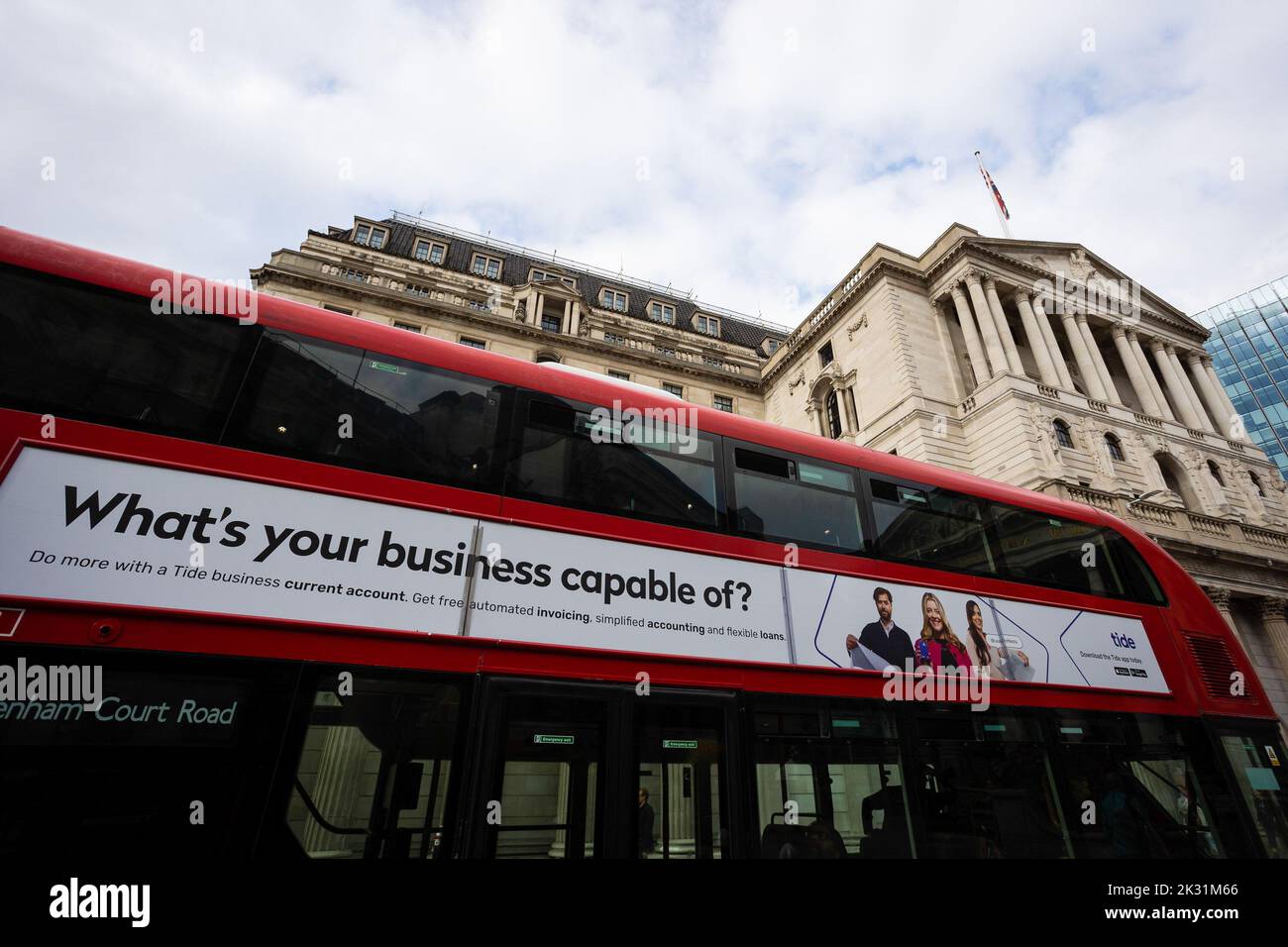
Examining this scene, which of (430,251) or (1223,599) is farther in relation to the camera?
(430,251)

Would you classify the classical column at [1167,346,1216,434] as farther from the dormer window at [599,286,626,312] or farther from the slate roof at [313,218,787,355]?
the dormer window at [599,286,626,312]

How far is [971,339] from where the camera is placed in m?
24.7

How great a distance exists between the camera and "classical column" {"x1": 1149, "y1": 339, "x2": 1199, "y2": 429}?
88.6ft

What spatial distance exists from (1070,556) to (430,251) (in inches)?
1361

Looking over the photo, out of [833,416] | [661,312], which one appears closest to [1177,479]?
[833,416]

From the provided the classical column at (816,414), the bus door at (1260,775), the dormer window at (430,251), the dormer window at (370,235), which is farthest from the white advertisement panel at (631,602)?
the dormer window at (370,235)

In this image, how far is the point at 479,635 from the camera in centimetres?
400

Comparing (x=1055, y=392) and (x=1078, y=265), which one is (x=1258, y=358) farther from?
(x=1055, y=392)

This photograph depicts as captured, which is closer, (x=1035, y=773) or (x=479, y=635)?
(x=479, y=635)

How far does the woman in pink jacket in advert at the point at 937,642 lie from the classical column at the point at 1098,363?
25461 millimetres

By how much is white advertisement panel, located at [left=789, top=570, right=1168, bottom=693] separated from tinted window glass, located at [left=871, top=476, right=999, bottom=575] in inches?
16.2
